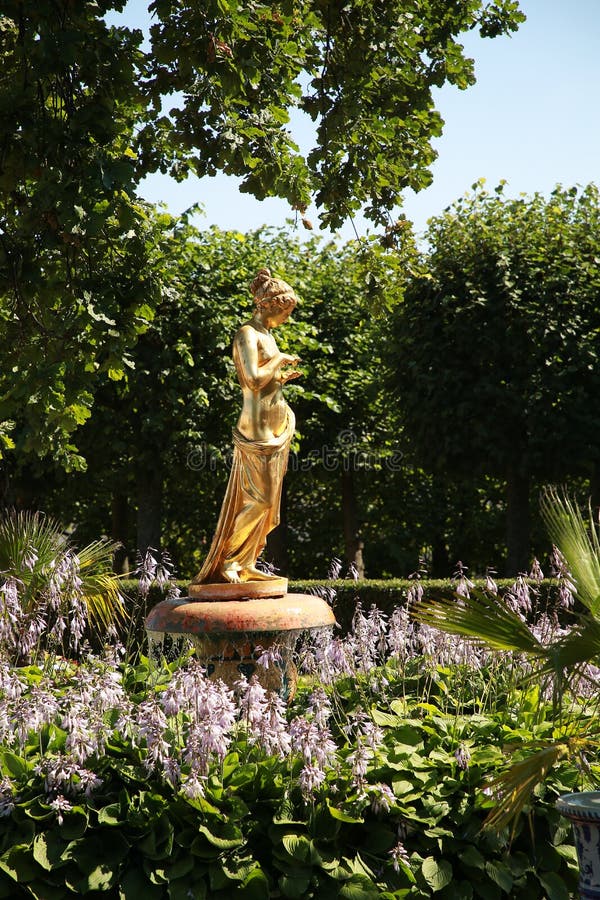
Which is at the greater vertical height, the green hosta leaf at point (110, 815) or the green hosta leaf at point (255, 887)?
the green hosta leaf at point (110, 815)

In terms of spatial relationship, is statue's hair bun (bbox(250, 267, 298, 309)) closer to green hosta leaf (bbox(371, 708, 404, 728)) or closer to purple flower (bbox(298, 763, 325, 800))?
green hosta leaf (bbox(371, 708, 404, 728))

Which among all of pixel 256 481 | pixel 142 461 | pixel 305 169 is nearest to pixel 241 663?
pixel 256 481

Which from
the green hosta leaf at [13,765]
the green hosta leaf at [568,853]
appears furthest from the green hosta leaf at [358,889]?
the green hosta leaf at [13,765]

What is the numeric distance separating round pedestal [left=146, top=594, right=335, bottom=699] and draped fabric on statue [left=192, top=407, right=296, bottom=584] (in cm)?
50

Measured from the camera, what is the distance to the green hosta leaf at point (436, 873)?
4762 millimetres

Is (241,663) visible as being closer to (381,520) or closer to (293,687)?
(293,687)

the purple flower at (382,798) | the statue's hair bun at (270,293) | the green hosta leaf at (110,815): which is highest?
the statue's hair bun at (270,293)

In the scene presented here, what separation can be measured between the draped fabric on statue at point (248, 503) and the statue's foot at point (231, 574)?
29mm

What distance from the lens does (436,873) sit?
15.8 feet

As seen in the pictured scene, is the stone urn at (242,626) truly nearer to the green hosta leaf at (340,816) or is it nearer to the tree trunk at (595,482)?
the green hosta leaf at (340,816)

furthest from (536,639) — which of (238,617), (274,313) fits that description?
(274,313)

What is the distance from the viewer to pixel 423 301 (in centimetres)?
1634

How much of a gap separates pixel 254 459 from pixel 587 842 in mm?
3999

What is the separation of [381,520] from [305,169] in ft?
53.4
